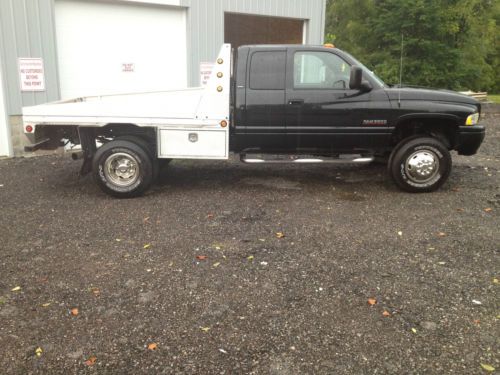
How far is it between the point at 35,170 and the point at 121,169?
2.80 meters

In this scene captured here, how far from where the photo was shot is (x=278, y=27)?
12672mm

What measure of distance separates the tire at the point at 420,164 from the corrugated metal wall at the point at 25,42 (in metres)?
6.92

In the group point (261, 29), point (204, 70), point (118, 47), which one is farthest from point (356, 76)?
point (261, 29)

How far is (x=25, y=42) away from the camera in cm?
912

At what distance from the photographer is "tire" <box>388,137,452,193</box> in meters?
6.66

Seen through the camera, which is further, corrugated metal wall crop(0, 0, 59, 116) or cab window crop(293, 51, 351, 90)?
corrugated metal wall crop(0, 0, 59, 116)

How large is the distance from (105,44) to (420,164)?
22.9ft

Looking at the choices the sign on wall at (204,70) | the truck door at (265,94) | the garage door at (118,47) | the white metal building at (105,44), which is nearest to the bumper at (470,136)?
the truck door at (265,94)

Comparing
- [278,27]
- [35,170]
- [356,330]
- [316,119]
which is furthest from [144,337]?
[278,27]

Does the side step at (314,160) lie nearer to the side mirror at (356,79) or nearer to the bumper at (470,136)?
the side mirror at (356,79)

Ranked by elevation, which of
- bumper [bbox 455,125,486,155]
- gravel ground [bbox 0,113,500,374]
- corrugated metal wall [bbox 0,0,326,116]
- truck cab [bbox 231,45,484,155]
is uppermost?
corrugated metal wall [bbox 0,0,326,116]

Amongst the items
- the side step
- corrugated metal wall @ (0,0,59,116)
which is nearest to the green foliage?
the side step

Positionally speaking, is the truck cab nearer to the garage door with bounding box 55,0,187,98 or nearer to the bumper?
the bumper

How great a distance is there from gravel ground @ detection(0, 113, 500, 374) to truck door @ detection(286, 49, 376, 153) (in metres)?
0.87
